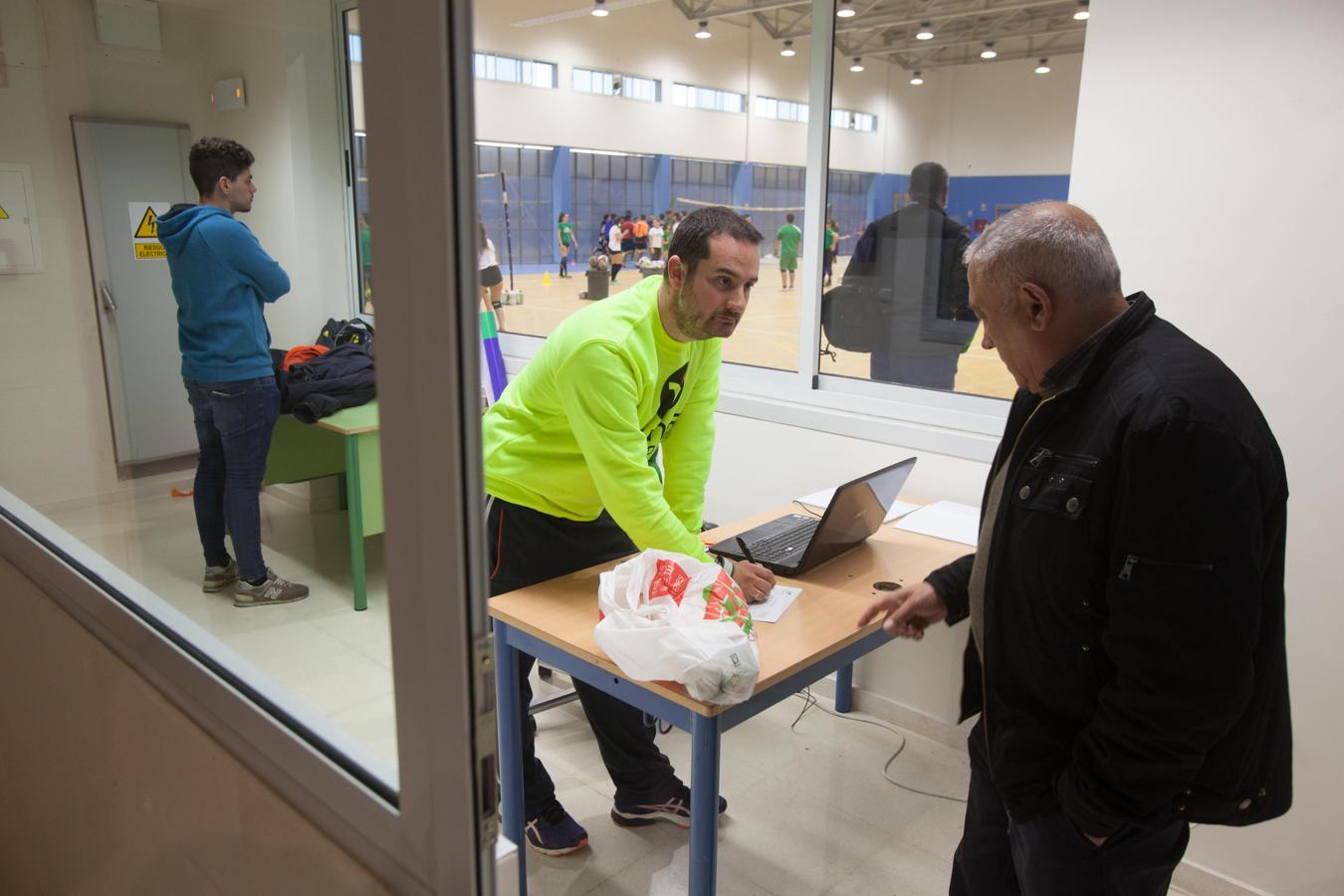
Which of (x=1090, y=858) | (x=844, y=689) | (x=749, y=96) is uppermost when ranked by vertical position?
(x=749, y=96)

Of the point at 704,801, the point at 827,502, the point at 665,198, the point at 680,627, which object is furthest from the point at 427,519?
the point at 665,198

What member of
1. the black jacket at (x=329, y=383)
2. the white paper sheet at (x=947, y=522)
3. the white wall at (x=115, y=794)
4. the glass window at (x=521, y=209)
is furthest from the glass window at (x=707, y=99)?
the white wall at (x=115, y=794)

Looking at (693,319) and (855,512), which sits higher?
(693,319)

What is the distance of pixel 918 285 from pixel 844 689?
1580 mm

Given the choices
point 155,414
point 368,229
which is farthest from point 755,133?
point 368,229

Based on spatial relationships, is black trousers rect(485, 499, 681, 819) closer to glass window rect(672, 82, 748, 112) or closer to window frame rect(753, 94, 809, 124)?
window frame rect(753, 94, 809, 124)

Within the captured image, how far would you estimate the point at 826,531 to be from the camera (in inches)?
89.4

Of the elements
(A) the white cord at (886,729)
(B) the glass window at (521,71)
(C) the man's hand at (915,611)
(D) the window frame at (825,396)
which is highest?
(B) the glass window at (521,71)

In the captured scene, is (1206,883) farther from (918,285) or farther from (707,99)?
(707,99)

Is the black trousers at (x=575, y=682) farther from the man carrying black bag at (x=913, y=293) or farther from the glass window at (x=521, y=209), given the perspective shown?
the glass window at (x=521, y=209)

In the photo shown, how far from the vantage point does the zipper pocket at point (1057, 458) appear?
1231mm

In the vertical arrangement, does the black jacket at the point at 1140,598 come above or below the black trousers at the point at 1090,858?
above

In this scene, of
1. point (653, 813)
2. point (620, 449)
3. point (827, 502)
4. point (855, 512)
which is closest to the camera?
point (620, 449)

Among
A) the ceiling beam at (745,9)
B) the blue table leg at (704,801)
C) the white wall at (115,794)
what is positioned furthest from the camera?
the ceiling beam at (745,9)
